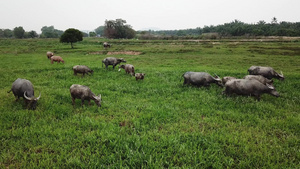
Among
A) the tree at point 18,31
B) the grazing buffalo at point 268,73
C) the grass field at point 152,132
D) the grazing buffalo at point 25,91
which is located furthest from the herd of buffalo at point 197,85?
the tree at point 18,31

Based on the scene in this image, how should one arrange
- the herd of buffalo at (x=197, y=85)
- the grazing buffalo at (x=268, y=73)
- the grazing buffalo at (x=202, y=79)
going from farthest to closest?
1. the grazing buffalo at (x=268, y=73)
2. the grazing buffalo at (x=202, y=79)
3. the herd of buffalo at (x=197, y=85)

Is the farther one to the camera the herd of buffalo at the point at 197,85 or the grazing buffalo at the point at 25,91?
the herd of buffalo at the point at 197,85

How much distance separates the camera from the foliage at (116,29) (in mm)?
85062

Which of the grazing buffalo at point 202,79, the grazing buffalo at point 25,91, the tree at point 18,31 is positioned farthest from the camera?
the tree at point 18,31

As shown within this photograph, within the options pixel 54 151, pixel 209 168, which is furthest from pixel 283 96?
pixel 54 151

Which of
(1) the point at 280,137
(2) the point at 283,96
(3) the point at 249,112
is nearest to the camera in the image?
(1) the point at 280,137

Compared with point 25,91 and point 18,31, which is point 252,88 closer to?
point 25,91

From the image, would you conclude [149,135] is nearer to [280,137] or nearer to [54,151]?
[54,151]

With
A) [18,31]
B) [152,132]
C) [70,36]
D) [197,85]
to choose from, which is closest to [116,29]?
[70,36]

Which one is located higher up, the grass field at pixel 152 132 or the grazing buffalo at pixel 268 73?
the grazing buffalo at pixel 268 73

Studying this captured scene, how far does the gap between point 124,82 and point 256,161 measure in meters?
9.72

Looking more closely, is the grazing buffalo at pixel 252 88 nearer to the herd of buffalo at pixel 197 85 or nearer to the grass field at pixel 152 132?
the herd of buffalo at pixel 197 85

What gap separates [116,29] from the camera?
283ft

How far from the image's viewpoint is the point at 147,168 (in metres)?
4.19
